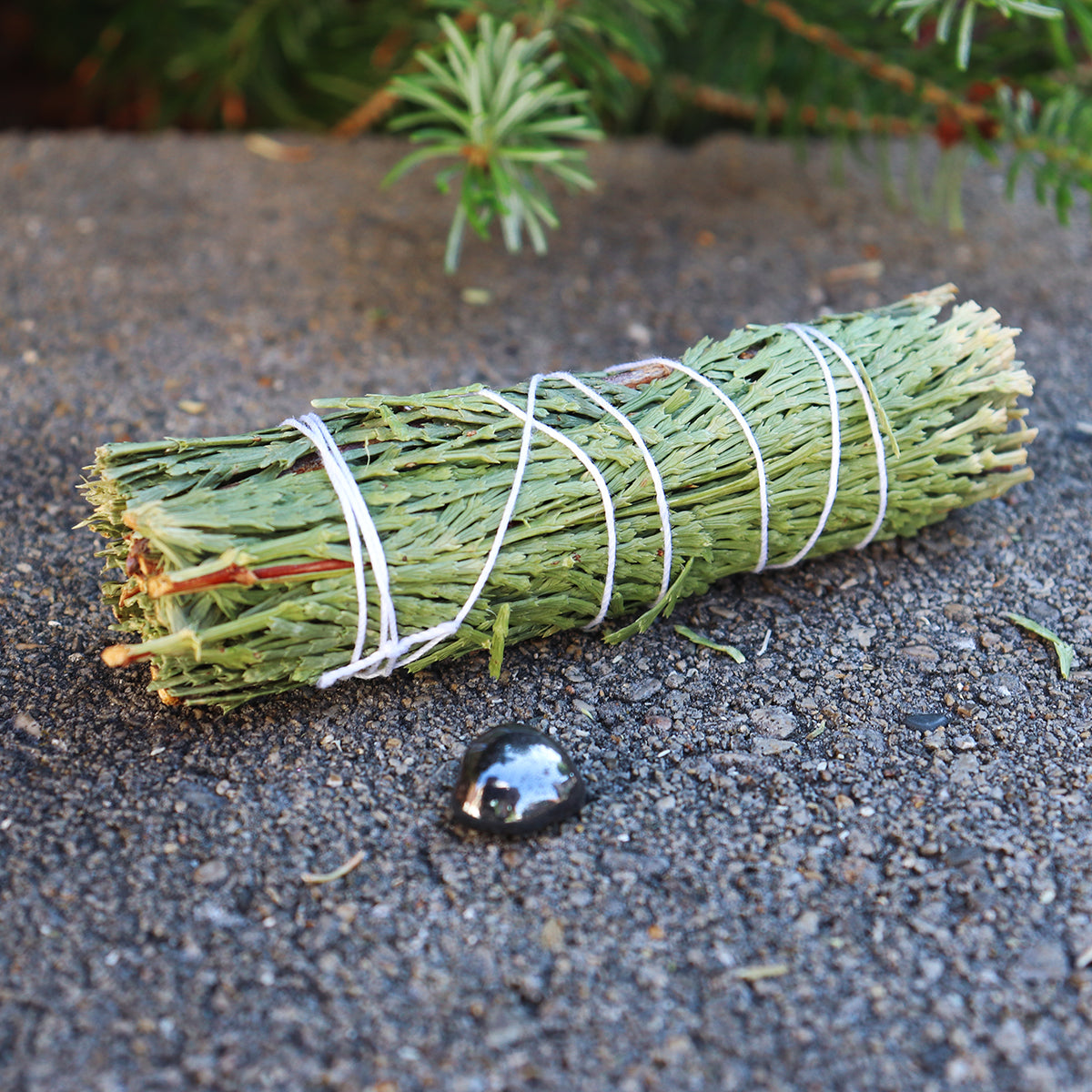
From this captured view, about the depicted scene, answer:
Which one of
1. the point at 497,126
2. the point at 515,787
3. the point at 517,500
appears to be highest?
the point at 497,126

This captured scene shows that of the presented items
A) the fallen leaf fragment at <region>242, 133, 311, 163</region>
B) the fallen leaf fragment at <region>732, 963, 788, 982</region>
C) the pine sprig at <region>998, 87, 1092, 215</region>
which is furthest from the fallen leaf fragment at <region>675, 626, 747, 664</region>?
the fallen leaf fragment at <region>242, 133, 311, 163</region>

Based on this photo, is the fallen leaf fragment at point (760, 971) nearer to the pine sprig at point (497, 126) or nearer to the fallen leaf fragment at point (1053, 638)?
the fallen leaf fragment at point (1053, 638)

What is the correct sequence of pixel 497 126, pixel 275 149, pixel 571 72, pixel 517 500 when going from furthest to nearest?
pixel 275 149 → pixel 571 72 → pixel 497 126 → pixel 517 500

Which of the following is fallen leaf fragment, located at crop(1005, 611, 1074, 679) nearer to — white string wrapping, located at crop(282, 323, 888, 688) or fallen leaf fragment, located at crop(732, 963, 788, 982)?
white string wrapping, located at crop(282, 323, 888, 688)

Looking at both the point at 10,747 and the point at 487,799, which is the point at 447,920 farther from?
the point at 10,747

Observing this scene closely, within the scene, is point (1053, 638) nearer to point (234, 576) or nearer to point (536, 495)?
point (536, 495)

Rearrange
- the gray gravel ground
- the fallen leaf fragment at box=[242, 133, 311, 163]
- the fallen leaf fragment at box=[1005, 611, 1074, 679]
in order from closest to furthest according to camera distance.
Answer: the gray gravel ground
the fallen leaf fragment at box=[1005, 611, 1074, 679]
the fallen leaf fragment at box=[242, 133, 311, 163]

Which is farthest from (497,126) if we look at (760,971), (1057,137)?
(760,971)
